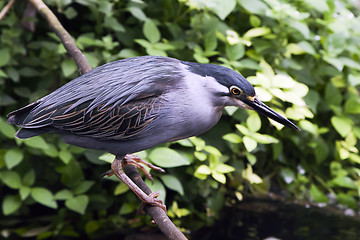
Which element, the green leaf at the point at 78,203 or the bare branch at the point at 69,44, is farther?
the green leaf at the point at 78,203

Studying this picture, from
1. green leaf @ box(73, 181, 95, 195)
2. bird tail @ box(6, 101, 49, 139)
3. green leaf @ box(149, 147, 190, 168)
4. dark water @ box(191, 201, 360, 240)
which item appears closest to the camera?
bird tail @ box(6, 101, 49, 139)

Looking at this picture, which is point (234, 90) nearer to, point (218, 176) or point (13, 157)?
point (218, 176)

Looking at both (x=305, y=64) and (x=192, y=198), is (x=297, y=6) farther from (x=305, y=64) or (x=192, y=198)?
(x=192, y=198)

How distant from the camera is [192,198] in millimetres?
2262

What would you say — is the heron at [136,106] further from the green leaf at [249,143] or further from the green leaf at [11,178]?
the green leaf at [11,178]

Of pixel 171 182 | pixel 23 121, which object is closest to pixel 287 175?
pixel 171 182

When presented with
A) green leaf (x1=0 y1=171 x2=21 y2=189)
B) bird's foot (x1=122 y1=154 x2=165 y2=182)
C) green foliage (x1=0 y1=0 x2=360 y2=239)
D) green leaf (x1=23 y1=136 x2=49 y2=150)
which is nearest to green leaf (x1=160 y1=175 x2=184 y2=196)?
green foliage (x1=0 y1=0 x2=360 y2=239)

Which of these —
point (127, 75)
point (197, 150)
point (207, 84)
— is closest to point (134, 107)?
point (127, 75)

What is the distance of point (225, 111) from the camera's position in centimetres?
214

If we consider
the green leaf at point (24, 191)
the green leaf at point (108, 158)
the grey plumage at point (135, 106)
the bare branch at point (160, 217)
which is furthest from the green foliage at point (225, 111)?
the grey plumage at point (135, 106)

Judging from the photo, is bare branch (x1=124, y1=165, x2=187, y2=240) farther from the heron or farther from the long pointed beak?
the long pointed beak

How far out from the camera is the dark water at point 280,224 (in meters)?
2.46

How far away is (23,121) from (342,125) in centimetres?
168

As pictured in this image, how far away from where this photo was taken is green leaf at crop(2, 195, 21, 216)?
84.3 inches
